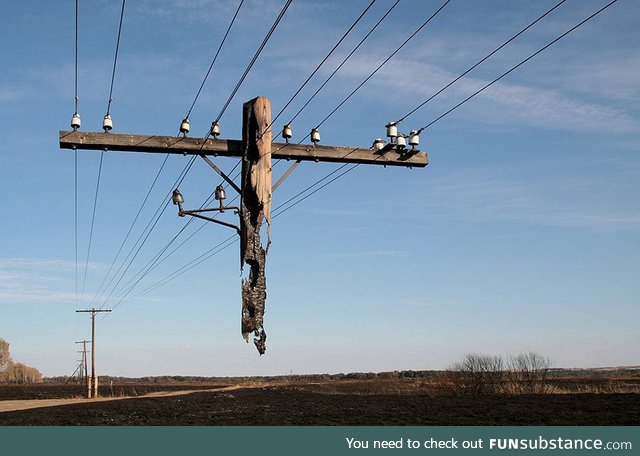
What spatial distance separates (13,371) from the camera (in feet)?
461

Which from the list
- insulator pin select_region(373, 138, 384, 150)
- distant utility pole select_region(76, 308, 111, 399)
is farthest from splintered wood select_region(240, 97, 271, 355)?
distant utility pole select_region(76, 308, 111, 399)

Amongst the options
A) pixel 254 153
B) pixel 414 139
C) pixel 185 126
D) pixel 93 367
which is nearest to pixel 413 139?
pixel 414 139

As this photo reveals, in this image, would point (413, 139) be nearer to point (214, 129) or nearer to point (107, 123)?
point (214, 129)

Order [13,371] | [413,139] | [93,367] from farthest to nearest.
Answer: [13,371]
[93,367]
[413,139]

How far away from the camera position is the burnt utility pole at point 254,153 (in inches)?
519

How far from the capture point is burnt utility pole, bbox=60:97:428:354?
13172 mm

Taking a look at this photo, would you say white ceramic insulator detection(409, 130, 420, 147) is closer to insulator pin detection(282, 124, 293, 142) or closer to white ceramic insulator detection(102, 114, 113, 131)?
insulator pin detection(282, 124, 293, 142)

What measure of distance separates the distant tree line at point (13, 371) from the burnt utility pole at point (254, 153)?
135066 millimetres

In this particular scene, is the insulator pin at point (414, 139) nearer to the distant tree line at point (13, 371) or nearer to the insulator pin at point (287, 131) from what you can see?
the insulator pin at point (287, 131)

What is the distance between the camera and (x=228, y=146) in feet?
46.6

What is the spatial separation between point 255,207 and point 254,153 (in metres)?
1.10

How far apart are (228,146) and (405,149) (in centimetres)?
Result: 390

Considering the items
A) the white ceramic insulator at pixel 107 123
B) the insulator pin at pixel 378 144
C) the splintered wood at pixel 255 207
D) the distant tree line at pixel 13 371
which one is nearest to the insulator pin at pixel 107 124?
the white ceramic insulator at pixel 107 123
